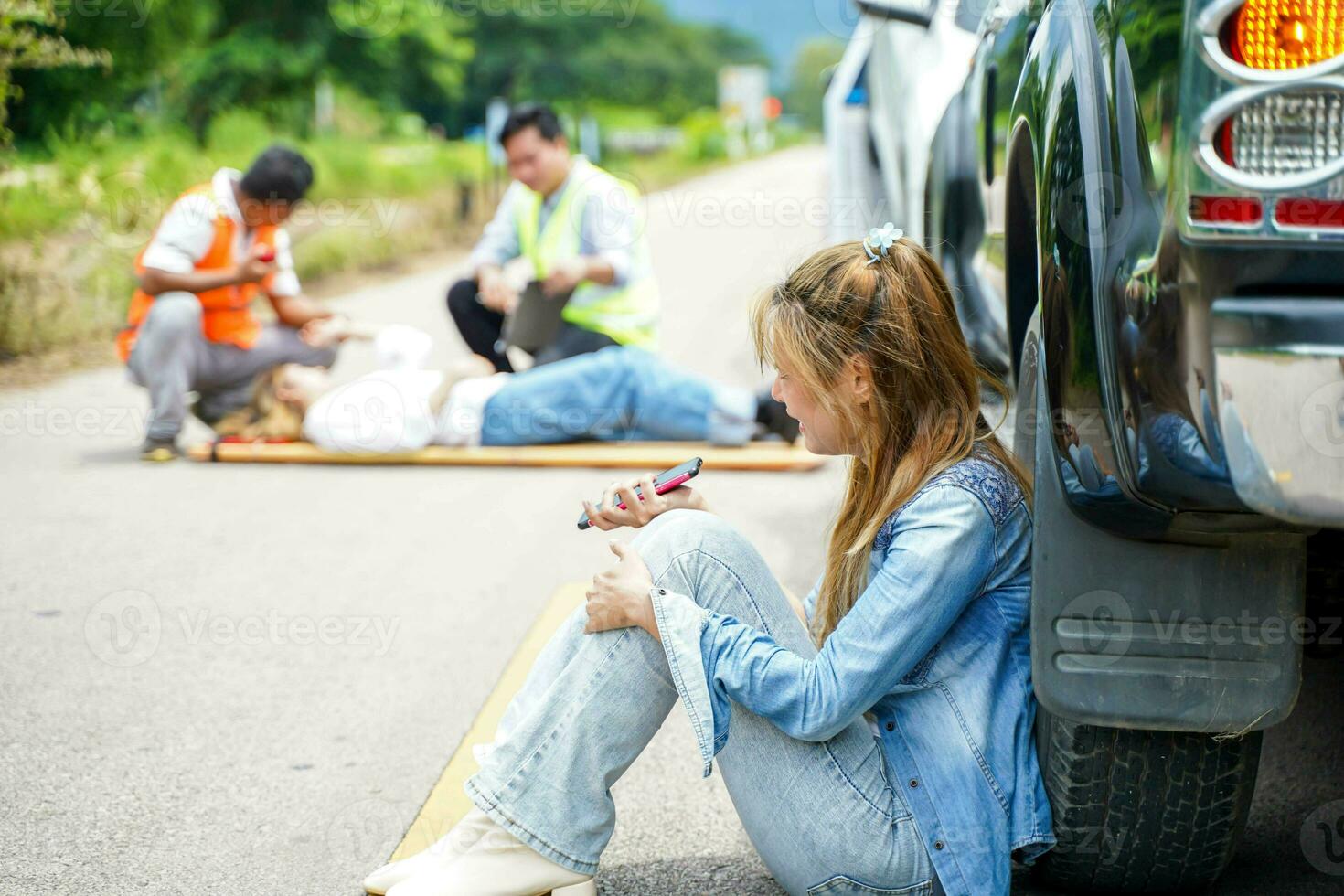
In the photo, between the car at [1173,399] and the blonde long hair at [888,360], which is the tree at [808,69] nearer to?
the blonde long hair at [888,360]

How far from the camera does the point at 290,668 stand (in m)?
3.60

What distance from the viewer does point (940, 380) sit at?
84.4 inches

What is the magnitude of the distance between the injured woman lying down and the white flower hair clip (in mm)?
3821

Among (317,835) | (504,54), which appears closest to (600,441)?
(317,835)

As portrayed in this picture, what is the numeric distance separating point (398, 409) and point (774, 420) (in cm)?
160

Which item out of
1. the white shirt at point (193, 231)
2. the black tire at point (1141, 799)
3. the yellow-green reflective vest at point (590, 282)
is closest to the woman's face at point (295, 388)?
the white shirt at point (193, 231)

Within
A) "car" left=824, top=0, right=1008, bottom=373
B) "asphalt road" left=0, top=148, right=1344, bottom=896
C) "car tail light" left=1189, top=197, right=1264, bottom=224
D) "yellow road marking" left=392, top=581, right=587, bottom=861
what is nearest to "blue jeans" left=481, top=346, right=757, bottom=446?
"asphalt road" left=0, top=148, right=1344, bottom=896

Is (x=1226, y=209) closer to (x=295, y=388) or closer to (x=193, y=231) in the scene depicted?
(x=295, y=388)

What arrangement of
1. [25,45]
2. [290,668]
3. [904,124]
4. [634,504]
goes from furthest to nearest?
[25,45] → [904,124] → [290,668] → [634,504]

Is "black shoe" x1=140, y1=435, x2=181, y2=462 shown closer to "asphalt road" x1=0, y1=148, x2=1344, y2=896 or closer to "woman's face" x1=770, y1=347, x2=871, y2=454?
"asphalt road" x1=0, y1=148, x2=1344, y2=896

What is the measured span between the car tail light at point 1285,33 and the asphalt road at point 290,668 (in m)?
0.93

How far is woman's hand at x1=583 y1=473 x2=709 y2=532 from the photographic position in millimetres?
2373

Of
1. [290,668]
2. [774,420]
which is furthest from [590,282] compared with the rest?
[290,668]

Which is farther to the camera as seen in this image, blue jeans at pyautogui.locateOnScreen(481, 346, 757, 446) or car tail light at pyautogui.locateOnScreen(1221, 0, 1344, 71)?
blue jeans at pyautogui.locateOnScreen(481, 346, 757, 446)
